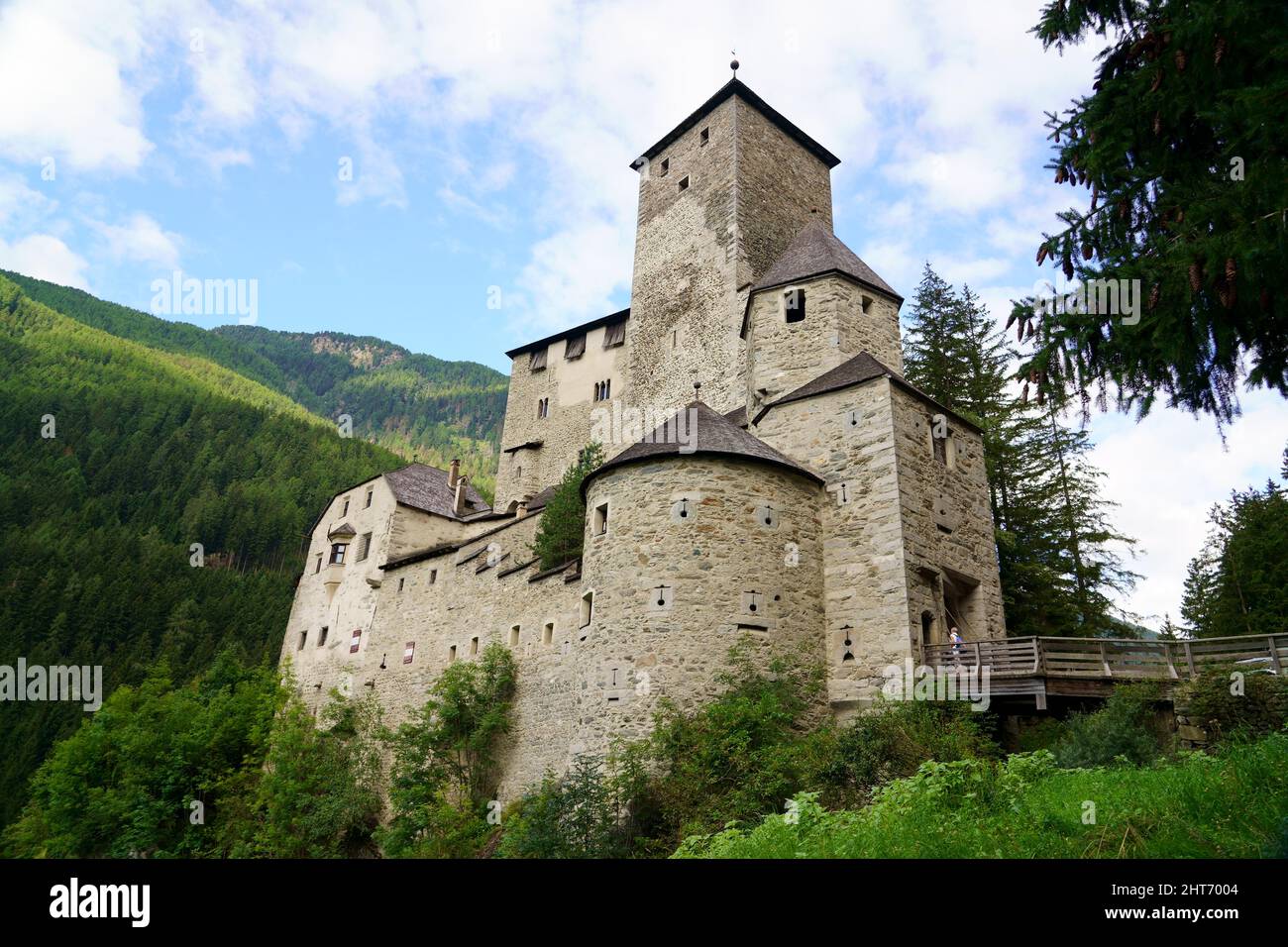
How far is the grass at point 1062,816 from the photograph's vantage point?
738 cm

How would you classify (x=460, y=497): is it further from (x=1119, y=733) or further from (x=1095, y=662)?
(x=1119, y=733)

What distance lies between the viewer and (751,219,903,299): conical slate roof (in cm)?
2408

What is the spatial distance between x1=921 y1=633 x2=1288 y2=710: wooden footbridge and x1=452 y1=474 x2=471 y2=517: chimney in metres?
22.9

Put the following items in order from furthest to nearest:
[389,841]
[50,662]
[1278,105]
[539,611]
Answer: [50,662] < [539,611] < [389,841] < [1278,105]

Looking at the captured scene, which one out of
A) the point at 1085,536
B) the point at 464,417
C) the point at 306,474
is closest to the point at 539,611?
the point at 1085,536

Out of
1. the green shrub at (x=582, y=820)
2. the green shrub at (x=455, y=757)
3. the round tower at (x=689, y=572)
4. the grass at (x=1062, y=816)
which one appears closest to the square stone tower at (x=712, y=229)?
the round tower at (x=689, y=572)

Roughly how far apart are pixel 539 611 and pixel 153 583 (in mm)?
58887

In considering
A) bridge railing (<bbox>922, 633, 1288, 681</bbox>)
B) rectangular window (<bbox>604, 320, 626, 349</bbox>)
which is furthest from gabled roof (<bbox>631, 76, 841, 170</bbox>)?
bridge railing (<bbox>922, 633, 1288, 681</bbox>)

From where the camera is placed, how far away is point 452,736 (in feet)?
75.9

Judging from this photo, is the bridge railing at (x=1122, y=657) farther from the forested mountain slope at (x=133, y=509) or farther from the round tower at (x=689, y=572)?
the forested mountain slope at (x=133, y=509)

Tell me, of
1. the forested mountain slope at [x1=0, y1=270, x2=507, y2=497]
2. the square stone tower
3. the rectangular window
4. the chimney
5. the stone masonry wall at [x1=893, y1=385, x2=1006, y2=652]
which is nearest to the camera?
the stone masonry wall at [x1=893, y1=385, x2=1006, y2=652]

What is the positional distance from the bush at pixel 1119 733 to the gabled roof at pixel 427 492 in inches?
984

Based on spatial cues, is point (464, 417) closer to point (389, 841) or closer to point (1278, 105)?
point (389, 841)

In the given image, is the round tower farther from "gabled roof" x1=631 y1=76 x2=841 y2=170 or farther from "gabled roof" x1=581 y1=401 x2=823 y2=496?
"gabled roof" x1=631 y1=76 x2=841 y2=170
